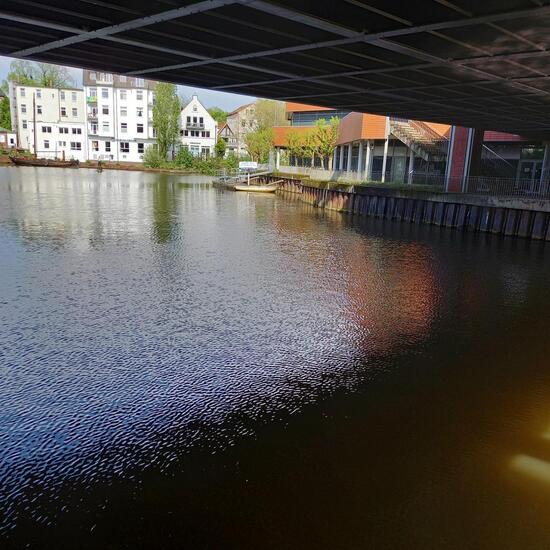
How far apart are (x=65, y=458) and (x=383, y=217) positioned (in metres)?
30.2

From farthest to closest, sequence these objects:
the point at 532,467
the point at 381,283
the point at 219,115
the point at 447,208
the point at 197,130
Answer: the point at 219,115 < the point at 197,130 < the point at 447,208 < the point at 381,283 < the point at 532,467

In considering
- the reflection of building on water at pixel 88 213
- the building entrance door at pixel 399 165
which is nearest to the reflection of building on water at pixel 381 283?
the reflection of building on water at pixel 88 213

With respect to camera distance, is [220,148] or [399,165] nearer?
[399,165]

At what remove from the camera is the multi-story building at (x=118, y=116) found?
294ft

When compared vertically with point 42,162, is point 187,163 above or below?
above

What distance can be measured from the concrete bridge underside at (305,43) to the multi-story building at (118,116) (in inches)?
3073

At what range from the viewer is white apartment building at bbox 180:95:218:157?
96250 mm

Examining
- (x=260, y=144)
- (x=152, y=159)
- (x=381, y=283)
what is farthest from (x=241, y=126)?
(x=381, y=283)

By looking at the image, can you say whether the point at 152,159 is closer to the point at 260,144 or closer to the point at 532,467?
the point at 260,144

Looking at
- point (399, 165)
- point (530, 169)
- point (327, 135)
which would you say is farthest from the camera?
point (327, 135)

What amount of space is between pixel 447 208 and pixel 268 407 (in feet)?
83.5

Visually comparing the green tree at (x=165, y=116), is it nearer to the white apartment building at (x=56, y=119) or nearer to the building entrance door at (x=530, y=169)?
the white apartment building at (x=56, y=119)

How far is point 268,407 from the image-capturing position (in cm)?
749

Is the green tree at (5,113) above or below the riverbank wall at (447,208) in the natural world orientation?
above
